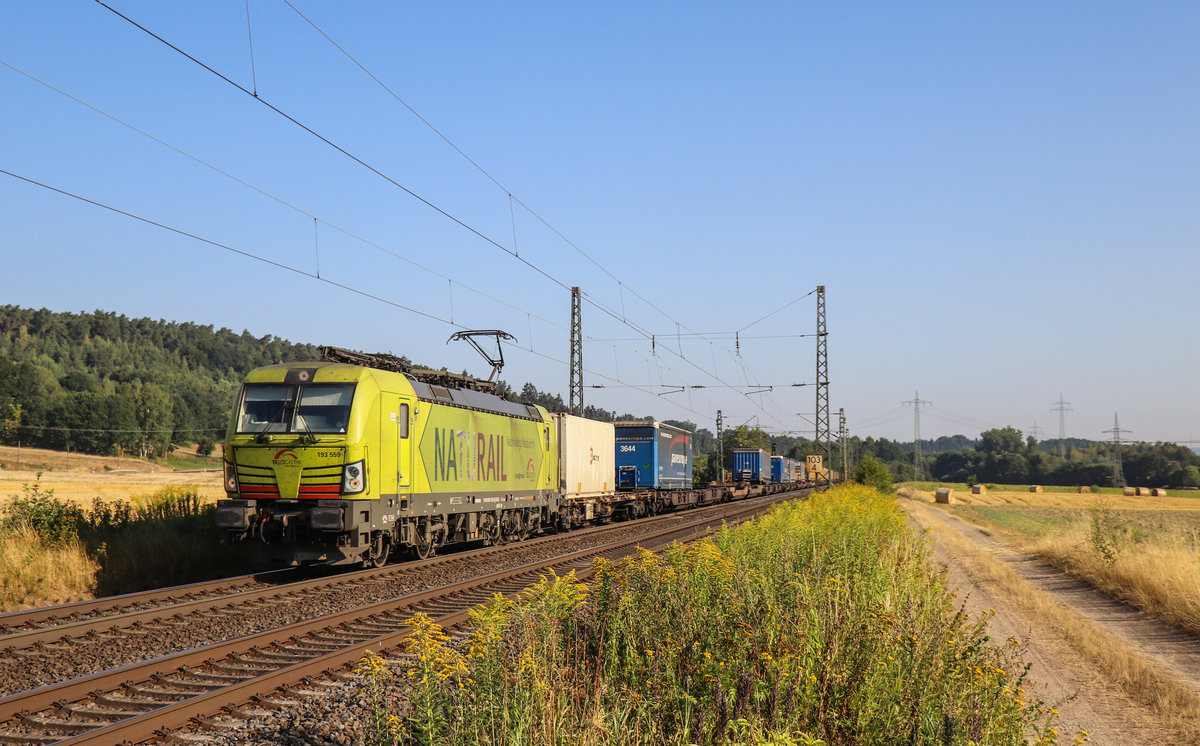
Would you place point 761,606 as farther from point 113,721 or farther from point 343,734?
point 113,721

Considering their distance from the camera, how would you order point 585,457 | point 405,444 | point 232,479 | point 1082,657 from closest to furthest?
point 1082,657 < point 232,479 < point 405,444 < point 585,457

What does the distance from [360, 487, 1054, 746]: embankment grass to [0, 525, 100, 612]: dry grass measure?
822cm

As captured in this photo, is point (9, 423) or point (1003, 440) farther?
point (1003, 440)

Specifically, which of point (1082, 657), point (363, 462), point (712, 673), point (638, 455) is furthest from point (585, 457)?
point (712, 673)

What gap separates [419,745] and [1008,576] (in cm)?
1657

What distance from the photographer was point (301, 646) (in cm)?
974

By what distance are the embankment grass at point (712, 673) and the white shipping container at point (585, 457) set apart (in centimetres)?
1908

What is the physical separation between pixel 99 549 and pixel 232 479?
269 cm

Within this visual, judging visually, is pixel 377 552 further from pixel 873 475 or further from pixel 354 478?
pixel 873 475

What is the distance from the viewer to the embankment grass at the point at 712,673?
5.19 m

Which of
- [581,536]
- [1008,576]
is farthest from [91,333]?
[1008,576]

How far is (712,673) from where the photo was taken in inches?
235

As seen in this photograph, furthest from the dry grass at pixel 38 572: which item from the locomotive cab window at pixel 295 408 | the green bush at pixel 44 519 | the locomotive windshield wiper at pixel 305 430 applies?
the locomotive windshield wiper at pixel 305 430

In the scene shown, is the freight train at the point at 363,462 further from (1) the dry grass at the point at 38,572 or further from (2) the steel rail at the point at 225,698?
(2) the steel rail at the point at 225,698
